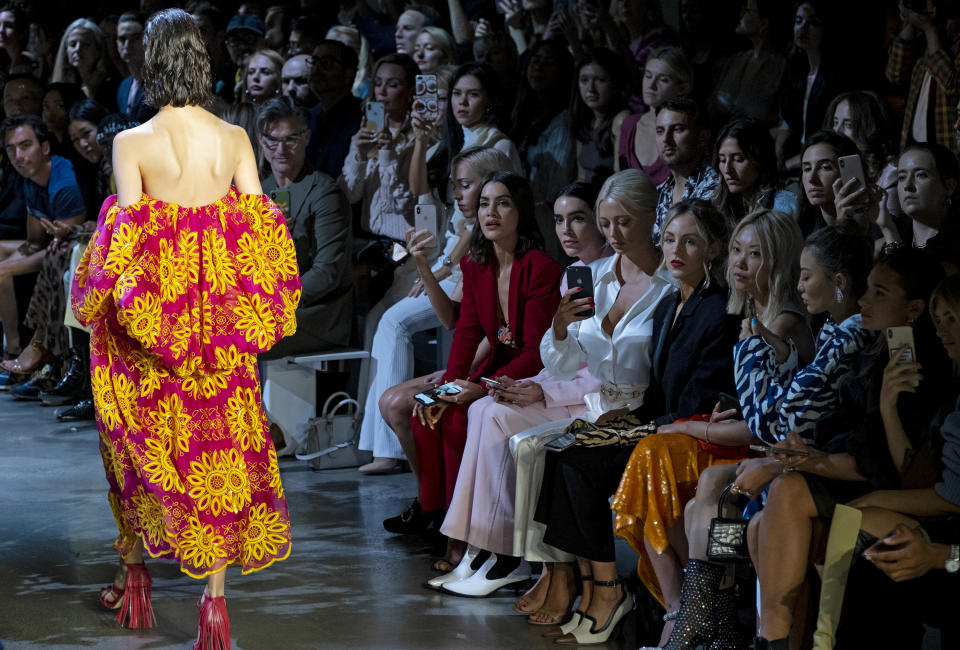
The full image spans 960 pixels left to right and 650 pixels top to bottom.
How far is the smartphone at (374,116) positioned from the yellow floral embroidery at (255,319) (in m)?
2.88

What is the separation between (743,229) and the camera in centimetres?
346

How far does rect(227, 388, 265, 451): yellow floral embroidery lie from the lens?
3326mm

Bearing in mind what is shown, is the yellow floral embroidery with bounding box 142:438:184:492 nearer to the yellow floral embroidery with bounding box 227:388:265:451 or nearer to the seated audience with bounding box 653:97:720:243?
the yellow floral embroidery with bounding box 227:388:265:451

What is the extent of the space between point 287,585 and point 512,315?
112 centimetres

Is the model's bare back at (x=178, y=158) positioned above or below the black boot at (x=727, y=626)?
above

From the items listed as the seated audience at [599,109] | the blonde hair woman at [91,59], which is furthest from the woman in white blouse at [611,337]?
the blonde hair woman at [91,59]

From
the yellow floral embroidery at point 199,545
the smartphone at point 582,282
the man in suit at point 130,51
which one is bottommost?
the yellow floral embroidery at point 199,545

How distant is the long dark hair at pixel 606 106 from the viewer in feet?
18.1

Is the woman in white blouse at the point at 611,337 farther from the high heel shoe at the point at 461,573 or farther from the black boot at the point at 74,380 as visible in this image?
the black boot at the point at 74,380

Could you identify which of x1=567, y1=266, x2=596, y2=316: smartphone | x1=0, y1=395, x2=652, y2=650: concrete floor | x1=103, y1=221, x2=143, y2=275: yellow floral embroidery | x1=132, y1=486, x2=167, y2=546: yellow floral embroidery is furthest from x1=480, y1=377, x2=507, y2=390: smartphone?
x1=103, y1=221, x2=143, y2=275: yellow floral embroidery

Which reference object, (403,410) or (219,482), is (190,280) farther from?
(403,410)

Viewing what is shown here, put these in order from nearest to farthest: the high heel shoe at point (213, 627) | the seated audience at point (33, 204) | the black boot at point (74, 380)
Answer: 1. the high heel shoe at point (213, 627)
2. the black boot at point (74, 380)
3. the seated audience at point (33, 204)

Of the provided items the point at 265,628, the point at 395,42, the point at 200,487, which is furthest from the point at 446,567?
the point at 395,42

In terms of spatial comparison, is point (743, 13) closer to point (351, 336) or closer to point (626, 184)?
point (626, 184)
